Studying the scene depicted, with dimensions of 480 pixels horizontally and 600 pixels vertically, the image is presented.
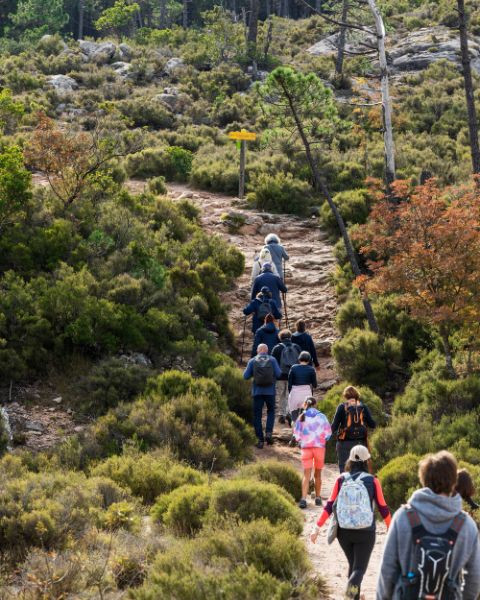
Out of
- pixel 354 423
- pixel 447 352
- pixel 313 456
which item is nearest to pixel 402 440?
pixel 313 456

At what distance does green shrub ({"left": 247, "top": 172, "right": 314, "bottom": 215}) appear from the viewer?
74.7ft

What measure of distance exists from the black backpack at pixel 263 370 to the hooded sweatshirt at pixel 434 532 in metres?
6.98

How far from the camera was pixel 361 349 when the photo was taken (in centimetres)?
1436

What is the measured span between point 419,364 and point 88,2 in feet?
189

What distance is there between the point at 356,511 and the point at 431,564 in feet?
5.60

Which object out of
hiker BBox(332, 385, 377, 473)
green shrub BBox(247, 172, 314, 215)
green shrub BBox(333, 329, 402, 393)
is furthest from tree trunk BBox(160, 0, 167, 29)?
hiker BBox(332, 385, 377, 473)

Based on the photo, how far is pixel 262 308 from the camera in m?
14.1

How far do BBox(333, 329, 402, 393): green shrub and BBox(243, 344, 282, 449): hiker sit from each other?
281 centimetres

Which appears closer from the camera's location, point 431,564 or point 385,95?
point 431,564

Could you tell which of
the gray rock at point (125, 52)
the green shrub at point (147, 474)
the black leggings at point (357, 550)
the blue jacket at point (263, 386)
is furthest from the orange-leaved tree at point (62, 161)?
the gray rock at point (125, 52)

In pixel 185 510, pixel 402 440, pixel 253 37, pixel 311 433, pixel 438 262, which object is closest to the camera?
pixel 185 510

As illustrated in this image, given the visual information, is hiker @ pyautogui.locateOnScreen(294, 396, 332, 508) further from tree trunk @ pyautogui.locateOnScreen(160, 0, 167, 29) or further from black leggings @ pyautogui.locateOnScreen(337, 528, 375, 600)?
tree trunk @ pyautogui.locateOnScreen(160, 0, 167, 29)

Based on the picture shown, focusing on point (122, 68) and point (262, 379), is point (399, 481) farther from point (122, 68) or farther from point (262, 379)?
point (122, 68)

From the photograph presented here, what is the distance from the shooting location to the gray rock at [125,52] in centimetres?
4359
